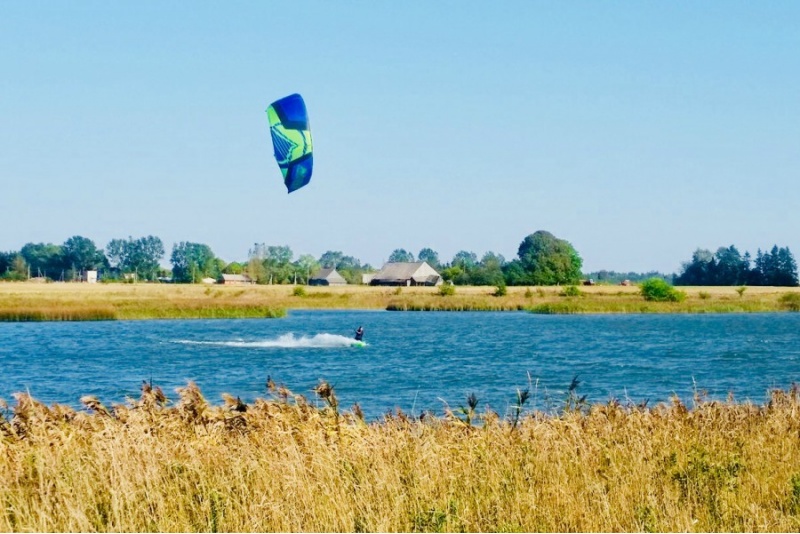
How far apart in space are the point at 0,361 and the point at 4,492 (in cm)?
2979

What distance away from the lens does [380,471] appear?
315 inches

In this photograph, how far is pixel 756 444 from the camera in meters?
9.16

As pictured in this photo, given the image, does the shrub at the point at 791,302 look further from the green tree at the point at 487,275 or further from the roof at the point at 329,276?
the roof at the point at 329,276

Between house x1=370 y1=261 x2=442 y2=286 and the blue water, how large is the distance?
7485 cm

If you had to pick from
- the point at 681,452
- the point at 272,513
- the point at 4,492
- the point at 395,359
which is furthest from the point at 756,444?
the point at 395,359

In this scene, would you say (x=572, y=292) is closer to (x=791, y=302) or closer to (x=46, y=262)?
(x=791, y=302)

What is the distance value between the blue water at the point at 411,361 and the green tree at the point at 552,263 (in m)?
64.7

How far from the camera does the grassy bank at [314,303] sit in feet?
208

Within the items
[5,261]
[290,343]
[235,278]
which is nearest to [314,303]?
[290,343]

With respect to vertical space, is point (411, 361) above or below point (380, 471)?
below

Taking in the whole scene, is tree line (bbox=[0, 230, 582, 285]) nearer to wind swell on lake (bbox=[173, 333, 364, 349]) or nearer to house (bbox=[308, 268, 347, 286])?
house (bbox=[308, 268, 347, 286])

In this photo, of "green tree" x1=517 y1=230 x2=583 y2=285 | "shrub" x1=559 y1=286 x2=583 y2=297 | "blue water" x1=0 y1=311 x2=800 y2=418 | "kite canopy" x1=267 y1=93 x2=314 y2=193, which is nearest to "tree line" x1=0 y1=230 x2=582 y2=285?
"green tree" x1=517 y1=230 x2=583 y2=285

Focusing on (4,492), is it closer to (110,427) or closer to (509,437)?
(110,427)

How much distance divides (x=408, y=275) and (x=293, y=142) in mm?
124402
